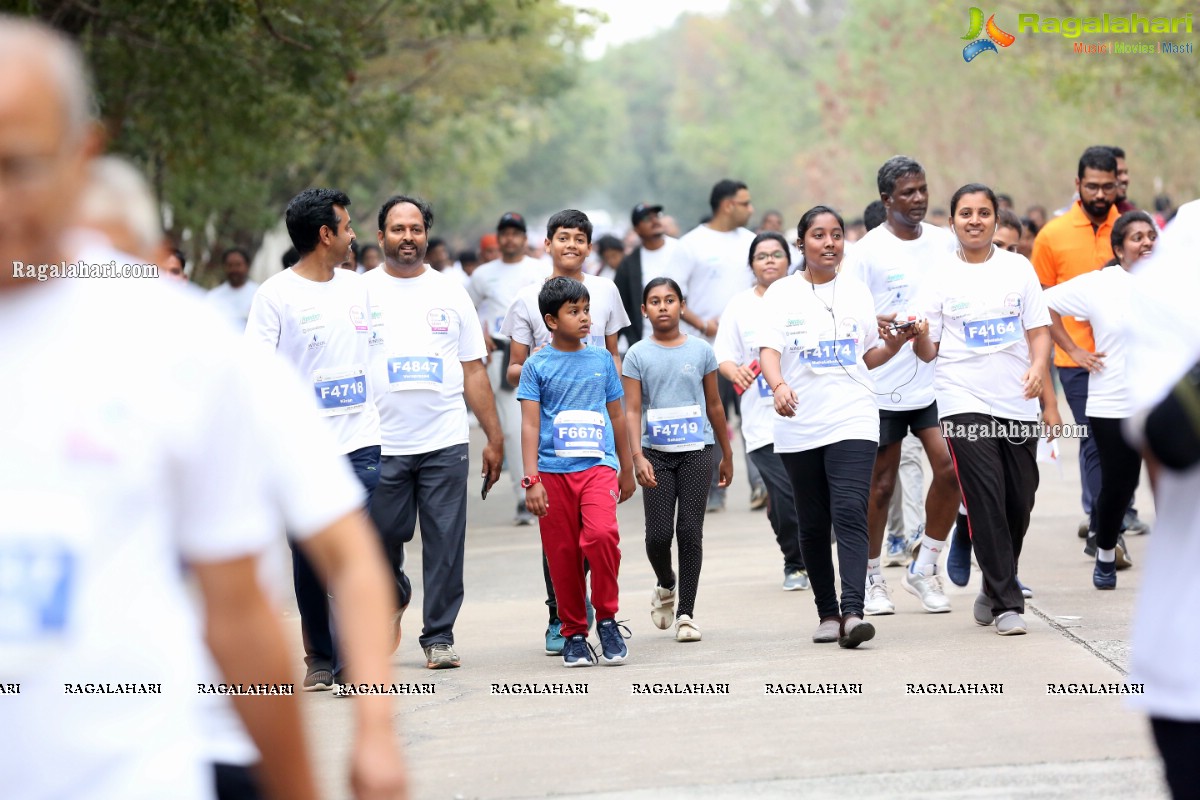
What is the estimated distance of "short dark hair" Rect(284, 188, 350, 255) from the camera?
788cm

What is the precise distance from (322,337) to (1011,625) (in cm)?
332

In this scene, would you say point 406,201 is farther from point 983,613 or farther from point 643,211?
point 643,211

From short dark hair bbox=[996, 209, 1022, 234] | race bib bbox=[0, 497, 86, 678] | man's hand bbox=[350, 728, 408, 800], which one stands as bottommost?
man's hand bbox=[350, 728, 408, 800]

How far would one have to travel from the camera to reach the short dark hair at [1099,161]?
10414 mm

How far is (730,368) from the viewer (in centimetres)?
948

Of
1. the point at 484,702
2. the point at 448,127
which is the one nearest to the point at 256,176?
the point at 448,127

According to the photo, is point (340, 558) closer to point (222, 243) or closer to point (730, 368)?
point (730, 368)

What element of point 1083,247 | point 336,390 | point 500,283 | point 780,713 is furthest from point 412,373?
point 500,283

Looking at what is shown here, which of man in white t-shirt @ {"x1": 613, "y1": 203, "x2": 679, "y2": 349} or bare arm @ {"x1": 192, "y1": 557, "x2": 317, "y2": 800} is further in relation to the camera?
man in white t-shirt @ {"x1": 613, "y1": 203, "x2": 679, "y2": 349}

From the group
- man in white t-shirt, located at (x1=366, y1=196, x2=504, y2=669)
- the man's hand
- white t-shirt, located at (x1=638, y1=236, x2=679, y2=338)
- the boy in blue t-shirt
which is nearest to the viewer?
the man's hand

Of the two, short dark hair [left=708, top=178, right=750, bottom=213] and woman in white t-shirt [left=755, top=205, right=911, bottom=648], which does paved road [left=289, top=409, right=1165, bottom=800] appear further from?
short dark hair [left=708, top=178, right=750, bottom=213]

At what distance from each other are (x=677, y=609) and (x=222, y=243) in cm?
2381

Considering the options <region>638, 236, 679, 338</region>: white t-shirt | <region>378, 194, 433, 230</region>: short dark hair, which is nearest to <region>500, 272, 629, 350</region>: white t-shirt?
<region>378, 194, 433, 230</region>: short dark hair

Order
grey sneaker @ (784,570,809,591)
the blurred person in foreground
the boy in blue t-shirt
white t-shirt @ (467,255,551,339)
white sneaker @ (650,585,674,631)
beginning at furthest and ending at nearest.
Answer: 1. white t-shirt @ (467,255,551,339)
2. grey sneaker @ (784,570,809,591)
3. white sneaker @ (650,585,674,631)
4. the boy in blue t-shirt
5. the blurred person in foreground
